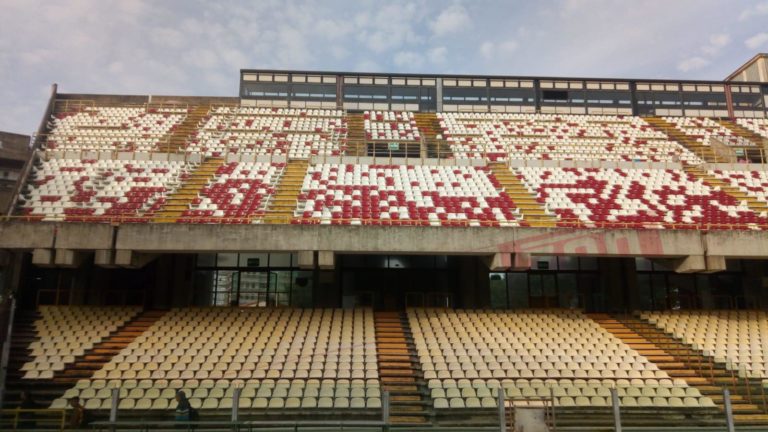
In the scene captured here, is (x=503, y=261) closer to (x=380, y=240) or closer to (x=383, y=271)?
(x=380, y=240)

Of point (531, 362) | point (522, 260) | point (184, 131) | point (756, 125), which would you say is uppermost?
point (756, 125)

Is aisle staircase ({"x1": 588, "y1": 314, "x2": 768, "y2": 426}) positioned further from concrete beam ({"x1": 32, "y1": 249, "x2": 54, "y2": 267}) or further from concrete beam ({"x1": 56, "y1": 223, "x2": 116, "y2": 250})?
concrete beam ({"x1": 32, "y1": 249, "x2": 54, "y2": 267})

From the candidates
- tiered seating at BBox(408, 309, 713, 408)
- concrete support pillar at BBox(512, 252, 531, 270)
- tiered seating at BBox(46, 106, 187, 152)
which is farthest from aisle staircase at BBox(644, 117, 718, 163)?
tiered seating at BBox(46, 106, 187, 152)

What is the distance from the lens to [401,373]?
51.2 ft

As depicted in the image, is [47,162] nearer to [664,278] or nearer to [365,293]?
[365,293]

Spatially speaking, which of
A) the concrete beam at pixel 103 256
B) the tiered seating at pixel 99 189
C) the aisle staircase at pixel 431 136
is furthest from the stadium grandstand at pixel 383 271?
the aisle staircase at pixel 431 136

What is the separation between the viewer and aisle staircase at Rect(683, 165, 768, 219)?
23172mm

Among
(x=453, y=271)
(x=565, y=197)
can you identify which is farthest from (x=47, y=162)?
(x=565, y=197)

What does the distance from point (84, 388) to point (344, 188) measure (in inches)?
527

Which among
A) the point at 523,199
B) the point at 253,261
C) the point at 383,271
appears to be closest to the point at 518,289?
the point at 523,199

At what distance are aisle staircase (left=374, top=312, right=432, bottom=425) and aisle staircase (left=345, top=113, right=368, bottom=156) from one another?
41.7 feet

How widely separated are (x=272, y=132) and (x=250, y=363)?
65.4ft

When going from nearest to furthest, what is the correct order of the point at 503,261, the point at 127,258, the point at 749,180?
the point at 127,258, the point at 503,261, the point at 749,180

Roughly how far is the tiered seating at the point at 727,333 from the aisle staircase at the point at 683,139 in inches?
491
